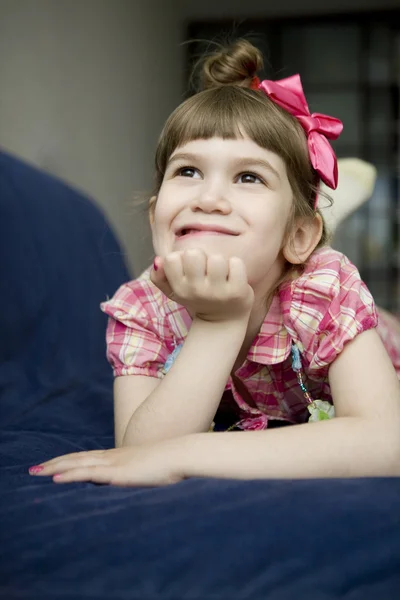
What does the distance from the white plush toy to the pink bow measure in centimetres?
59

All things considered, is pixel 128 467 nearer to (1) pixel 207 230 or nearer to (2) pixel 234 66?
(1) pixel 207 230

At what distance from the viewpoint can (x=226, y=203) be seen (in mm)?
1004

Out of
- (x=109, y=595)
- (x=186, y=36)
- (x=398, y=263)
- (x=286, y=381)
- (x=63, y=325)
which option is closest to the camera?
(x=109, y=595)

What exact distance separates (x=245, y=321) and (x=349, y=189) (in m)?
1.02

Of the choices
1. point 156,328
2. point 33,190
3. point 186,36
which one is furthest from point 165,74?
point 156,328

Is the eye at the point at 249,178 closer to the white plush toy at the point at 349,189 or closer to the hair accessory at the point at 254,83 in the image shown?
the hair accessory at the point at 254,83

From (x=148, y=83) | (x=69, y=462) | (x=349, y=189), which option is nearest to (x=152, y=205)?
(x=69, y=462)

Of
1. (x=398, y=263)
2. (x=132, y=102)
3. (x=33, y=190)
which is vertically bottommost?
(x=398, y=263)

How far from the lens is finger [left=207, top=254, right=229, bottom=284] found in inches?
35.8

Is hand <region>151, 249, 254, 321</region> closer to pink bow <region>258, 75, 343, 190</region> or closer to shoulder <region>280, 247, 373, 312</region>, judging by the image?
shoulder <region>280, 247, 373, 312</region>

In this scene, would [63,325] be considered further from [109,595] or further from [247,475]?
[109,595]

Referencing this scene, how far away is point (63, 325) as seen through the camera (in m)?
1.83

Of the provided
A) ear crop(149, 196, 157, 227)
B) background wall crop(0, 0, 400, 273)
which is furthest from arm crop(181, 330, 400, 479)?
background wall crop(0, 0, 400, 273)

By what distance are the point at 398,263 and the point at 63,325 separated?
5.19m
